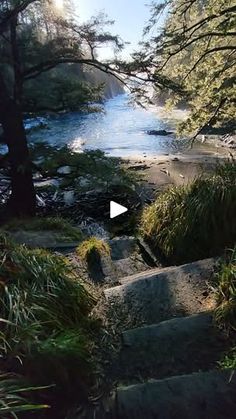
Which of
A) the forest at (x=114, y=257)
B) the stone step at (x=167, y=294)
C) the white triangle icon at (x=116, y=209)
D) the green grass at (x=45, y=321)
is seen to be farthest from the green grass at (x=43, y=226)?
the green grass at (x=45, y=321)

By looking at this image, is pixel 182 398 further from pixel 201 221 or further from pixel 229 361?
pixel 201 221

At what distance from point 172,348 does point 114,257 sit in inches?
125

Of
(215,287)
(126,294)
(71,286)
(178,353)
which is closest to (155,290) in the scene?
(126,294)

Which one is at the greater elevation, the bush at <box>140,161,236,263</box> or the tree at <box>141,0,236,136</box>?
the tree at <box>141,0,236,136</box>

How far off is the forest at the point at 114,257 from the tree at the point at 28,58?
3cm

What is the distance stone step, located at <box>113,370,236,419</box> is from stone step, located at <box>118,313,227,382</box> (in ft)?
0.87

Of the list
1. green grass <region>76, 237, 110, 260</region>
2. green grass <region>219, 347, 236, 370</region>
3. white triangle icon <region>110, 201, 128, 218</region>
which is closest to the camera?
green grass <region>219, 347, 236, 370</region>

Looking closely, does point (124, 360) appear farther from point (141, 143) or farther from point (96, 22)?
point (141, 143)

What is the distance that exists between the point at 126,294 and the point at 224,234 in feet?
4.87

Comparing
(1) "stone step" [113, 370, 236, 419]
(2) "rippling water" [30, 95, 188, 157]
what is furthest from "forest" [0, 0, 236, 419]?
(2) "rippling water" [30, 95, 188, 157]

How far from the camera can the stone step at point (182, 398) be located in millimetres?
1931

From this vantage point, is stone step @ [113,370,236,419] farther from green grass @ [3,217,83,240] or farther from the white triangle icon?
the white triangle icon

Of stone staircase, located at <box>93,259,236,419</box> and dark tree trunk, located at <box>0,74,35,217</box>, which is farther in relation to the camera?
dark tree trunk, located at <box>0,74,35,217</box>

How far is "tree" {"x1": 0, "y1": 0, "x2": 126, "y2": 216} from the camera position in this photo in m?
7.85
